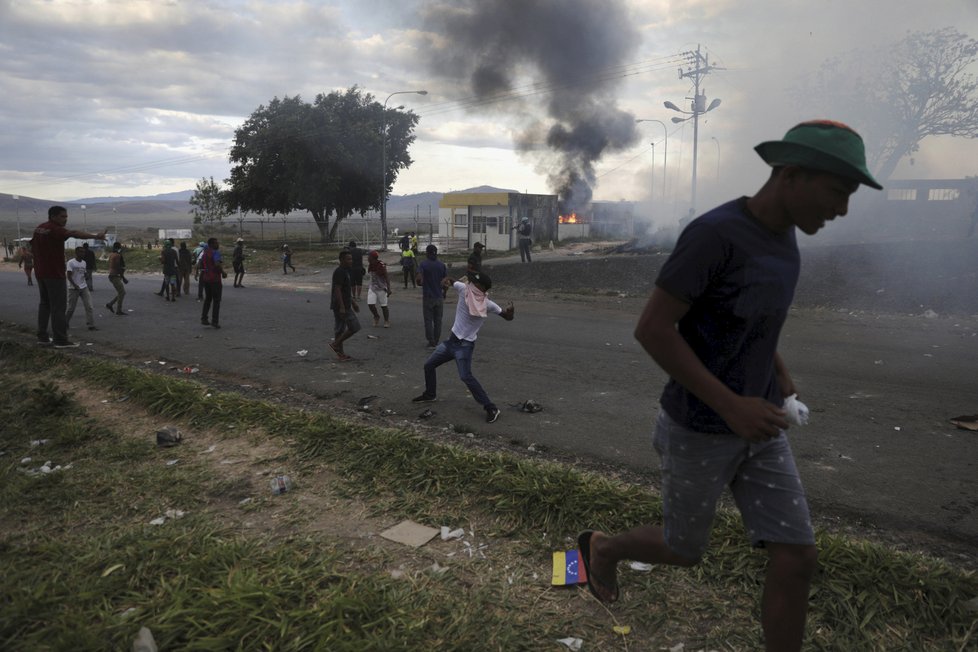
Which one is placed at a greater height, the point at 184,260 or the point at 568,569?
the point at 184,260

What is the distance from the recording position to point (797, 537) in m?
1.99

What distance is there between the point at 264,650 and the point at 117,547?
1218 millimetres

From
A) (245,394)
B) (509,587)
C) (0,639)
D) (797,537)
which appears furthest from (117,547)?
(245,394)

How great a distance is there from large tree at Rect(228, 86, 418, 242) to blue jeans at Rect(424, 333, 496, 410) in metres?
32.8

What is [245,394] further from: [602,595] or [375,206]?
[375,206]

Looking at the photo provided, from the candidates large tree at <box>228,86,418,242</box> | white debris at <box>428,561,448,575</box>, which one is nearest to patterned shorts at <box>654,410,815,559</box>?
white debris at <box>428,561,448,575</box>

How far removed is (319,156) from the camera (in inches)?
1503

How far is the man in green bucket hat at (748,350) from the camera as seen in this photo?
1.86 m

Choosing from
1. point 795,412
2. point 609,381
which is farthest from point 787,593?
point 609,381

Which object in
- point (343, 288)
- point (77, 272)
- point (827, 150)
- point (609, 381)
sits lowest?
point (609, 381)

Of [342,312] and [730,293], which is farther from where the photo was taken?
[342,312]

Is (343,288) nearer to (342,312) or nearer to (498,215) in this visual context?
(342,312)

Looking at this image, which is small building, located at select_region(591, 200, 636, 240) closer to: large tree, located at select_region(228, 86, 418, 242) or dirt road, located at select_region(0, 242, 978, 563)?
large tree, located at select_region(228, 86, 418, 242)

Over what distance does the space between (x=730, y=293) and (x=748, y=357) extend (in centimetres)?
22
